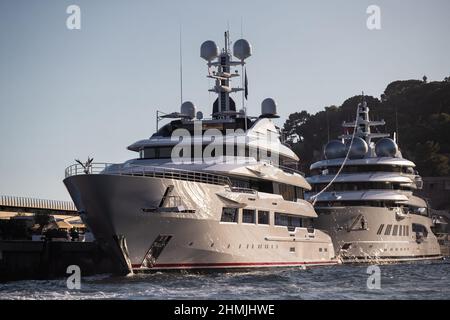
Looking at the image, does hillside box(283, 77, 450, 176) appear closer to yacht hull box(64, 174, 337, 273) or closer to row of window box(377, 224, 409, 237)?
row of window box(377, 224, 409, 237)

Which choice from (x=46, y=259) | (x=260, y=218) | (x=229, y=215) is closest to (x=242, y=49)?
(x=260, y=218)

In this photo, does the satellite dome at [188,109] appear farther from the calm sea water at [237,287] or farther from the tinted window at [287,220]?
the calm sea water at [237,287]

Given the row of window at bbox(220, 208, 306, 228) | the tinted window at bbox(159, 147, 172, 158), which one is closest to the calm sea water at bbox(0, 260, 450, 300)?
the row of window at bbox(220, 208, 306, 228)

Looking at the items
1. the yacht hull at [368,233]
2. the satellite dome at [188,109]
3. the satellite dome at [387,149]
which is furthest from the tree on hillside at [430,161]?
the satellite dome at [188,109]

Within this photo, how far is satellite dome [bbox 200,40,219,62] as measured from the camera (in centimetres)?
4444

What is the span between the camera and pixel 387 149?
191 feet

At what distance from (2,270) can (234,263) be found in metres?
10.5

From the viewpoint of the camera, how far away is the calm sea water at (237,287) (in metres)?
24.0

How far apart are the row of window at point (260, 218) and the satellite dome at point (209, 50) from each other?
10.5 metres

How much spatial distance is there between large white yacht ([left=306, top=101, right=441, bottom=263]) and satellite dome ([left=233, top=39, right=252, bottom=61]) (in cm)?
1174

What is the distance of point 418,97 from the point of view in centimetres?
11438

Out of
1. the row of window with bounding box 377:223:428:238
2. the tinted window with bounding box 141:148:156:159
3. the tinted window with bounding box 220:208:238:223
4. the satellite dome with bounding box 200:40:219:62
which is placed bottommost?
the row of window with bounding box 377:223:428:238
